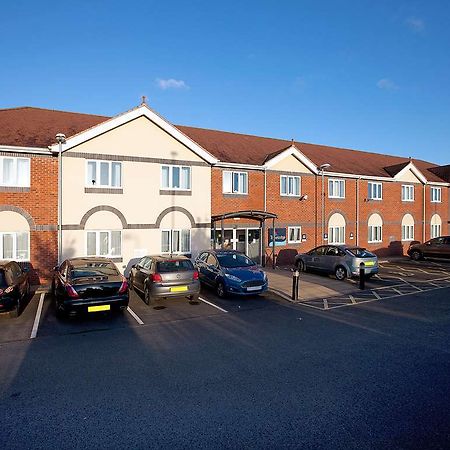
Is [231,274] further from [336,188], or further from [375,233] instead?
[375,233]

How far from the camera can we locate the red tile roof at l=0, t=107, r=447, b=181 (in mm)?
14594

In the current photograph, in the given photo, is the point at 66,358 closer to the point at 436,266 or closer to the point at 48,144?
the point at 48,144

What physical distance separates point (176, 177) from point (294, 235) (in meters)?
7.96

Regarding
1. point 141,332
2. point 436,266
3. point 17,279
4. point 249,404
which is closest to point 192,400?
point 249,404

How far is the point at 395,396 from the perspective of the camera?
483 centimetres

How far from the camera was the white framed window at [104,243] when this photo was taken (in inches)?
571

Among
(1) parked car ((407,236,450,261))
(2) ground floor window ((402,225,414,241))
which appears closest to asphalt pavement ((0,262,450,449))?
(1) parked car ((407,236,450,261))

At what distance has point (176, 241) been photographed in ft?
53.3

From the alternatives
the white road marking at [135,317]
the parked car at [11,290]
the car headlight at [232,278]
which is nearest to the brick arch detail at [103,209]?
the parked car at [11,290]

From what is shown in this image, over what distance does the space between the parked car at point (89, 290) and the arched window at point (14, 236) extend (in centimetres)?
495

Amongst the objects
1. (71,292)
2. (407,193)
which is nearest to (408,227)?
(407,193)

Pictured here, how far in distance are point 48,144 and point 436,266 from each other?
21.1m

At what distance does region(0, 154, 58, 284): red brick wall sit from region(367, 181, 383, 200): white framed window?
19.4 meters

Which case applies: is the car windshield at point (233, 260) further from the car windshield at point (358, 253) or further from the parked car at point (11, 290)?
the parked car at point (11, 290)
